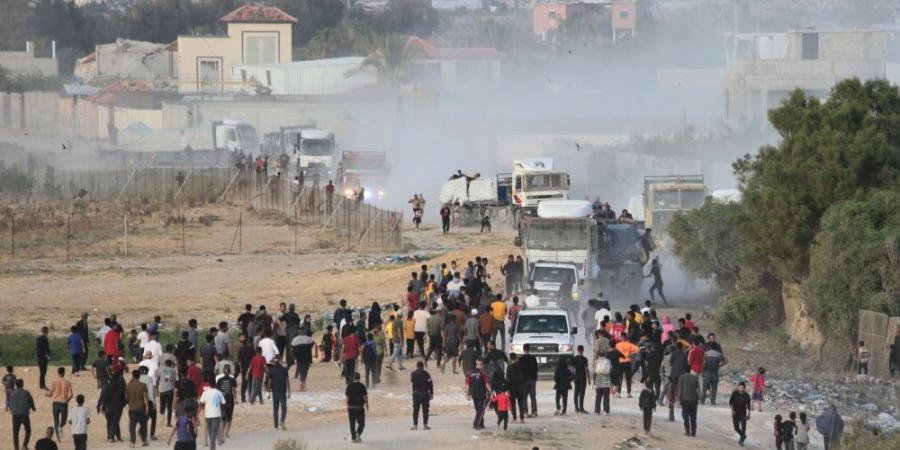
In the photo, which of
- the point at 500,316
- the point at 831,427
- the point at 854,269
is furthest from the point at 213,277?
the point at 831,427

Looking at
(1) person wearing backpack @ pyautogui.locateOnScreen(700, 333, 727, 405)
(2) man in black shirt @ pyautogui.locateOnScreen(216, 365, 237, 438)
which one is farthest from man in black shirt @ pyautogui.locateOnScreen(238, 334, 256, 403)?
(1) person wearing backpack @ pyautogui.locateOnScreen(700, 333, 727, 405)

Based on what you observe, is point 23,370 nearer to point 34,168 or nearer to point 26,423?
point 26,423

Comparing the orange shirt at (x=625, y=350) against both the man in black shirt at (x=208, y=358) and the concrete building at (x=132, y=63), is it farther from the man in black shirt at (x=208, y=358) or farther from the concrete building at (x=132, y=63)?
the concrete building at (x=132, y=63)

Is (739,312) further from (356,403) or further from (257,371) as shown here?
(356,403)

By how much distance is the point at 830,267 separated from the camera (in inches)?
1599

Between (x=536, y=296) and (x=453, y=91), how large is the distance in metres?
107

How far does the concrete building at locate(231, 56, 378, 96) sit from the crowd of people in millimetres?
82429

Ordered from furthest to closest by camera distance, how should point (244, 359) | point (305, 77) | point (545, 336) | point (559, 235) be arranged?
point (305, 77) < point (559, 235) < point (545, 336) < point (244, 359)

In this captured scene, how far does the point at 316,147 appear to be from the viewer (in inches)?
3142

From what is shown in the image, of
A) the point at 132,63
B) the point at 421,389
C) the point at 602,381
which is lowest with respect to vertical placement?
the point at 602,381

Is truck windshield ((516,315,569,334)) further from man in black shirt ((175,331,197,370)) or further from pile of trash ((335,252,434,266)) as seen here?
pile of trash ((335,252,434,266))

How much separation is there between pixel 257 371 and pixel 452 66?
119859mm

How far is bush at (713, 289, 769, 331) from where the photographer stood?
44.5 meters

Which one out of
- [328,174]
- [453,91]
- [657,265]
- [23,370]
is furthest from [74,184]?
[453,91]
